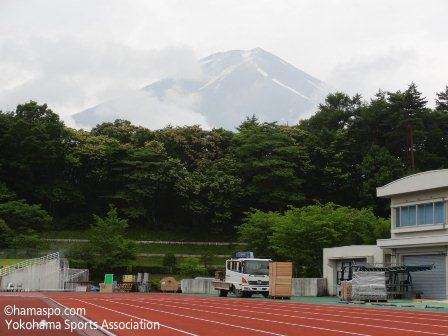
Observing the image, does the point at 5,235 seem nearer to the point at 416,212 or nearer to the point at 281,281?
the point at 281,281

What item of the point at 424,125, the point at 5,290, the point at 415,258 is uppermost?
the point at 424,125

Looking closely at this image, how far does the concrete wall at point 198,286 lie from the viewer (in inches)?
1982

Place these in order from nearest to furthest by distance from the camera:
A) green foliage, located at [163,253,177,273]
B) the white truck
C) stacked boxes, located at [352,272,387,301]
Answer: stacked boxes, located at [352,272,387,301] → the white truck → green foliage, located at [163,253,177,273]

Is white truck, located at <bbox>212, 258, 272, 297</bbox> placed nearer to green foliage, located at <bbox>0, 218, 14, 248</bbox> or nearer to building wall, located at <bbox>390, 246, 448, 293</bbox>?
building wall, located at <bbox>390, 246, 448, 293</bbox>

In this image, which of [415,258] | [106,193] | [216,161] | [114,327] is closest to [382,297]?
[415,258]

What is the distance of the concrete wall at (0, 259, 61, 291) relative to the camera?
54.4 m

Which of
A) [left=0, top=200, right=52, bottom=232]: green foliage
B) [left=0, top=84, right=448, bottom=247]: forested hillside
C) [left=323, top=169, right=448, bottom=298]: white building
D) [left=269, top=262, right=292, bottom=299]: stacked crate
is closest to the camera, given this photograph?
[left=269, top=262, right=292, bottom=299]: stacked crate

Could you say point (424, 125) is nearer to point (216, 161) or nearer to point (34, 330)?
point (216, 161)

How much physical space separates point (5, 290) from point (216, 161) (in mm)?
40370

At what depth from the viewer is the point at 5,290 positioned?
53.8 metres

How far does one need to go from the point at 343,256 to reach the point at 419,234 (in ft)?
19.5

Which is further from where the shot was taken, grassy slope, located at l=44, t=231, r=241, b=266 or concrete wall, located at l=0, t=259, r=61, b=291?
grassy slope, located at l=44, t=231, r=241, b=266

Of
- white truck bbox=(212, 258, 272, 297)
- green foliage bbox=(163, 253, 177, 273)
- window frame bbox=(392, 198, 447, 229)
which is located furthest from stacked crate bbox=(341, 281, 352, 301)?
green foliage bbox=(163, 253, 177, 273)

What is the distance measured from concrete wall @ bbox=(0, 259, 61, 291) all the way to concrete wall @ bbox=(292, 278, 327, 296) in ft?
73.9
